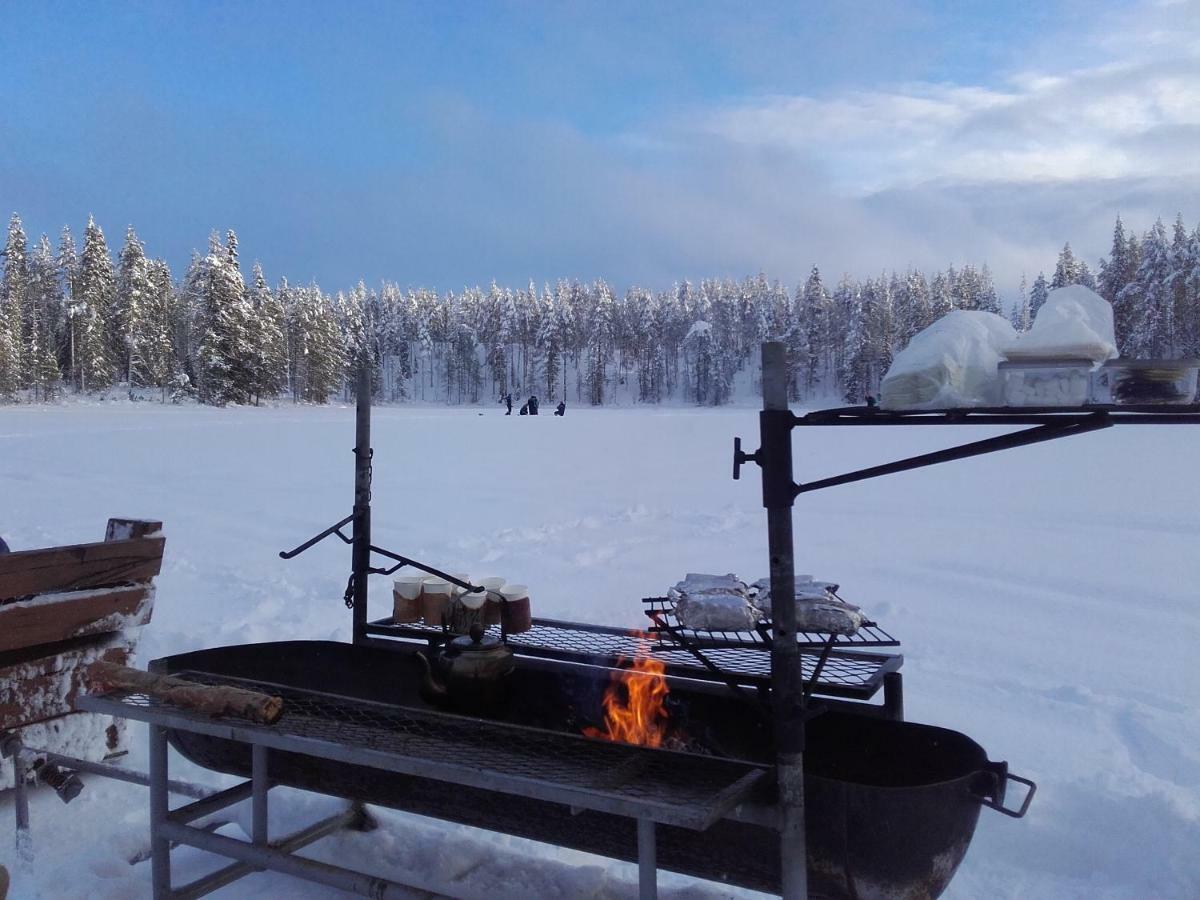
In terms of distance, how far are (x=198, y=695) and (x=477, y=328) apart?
100071mm

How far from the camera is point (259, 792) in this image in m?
2.92

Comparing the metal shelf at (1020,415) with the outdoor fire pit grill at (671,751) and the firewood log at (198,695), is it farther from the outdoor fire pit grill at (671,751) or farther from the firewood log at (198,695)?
the firewood log at (198,695)

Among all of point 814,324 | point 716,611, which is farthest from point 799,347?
point 716,611

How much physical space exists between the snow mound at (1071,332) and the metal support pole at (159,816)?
2949mm

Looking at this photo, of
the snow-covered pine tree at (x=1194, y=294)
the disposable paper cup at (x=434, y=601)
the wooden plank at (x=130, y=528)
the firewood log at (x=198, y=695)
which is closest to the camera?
the firewood log at (x=198, y=695)

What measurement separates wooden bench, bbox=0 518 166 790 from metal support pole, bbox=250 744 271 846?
1.35 m

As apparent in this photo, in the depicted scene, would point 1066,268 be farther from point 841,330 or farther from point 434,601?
point 434,601

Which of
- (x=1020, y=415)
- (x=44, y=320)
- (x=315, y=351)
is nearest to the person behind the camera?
(x=1020, y=415)

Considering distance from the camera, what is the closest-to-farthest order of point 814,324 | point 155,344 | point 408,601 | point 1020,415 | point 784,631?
point 1020,415 → point 784,631 → point 408,601 → point 155,344 → point 814,324

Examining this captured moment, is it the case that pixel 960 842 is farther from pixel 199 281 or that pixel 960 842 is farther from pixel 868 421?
pixel 199 281

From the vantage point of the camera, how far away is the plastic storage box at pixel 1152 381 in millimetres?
1953

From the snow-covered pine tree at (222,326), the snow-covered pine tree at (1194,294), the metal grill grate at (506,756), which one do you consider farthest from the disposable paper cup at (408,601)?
the snow-covered pine tree at (222,326)

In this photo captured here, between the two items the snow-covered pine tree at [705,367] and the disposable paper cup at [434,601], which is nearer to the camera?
the disposable paper cup at [434,601]

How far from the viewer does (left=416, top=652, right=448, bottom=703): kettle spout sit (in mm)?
3129
